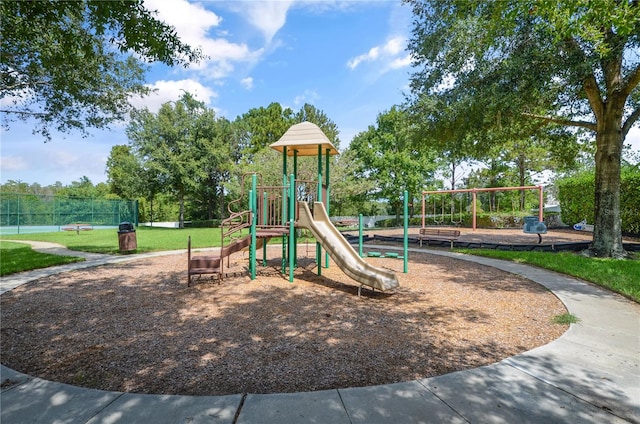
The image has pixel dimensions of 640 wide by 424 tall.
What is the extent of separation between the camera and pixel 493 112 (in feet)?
32.2

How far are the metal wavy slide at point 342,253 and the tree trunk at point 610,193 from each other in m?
7.89

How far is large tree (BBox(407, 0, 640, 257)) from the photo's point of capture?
8812 millimetres

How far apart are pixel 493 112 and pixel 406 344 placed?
8730 mm

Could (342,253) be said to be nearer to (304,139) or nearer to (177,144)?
(304,139)

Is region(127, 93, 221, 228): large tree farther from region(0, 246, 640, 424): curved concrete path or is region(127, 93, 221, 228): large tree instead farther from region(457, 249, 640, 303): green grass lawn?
region(0, 246, 640, 424): curved concrete path

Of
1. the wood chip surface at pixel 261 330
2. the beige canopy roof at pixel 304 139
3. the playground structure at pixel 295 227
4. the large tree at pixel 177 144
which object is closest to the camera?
the wood chip surface at pixel 261 330

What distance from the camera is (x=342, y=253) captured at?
674cm

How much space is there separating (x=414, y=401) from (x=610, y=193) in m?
10.9

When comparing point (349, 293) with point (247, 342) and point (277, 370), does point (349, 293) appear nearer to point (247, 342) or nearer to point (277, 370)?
point (247, 342)

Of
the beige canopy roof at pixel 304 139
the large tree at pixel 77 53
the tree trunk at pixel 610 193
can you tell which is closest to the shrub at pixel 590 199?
the tree trunk at pixel 610 193

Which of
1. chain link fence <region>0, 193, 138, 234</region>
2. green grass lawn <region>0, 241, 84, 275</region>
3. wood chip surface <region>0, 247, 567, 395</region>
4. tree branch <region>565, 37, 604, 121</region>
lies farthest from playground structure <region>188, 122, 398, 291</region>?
chain link fence <region>0, 193, 138, 234</region>

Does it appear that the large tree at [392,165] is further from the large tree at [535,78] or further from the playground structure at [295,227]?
the playground structure at [295,227]

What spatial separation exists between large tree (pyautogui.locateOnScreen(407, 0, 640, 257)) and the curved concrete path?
7.95 m

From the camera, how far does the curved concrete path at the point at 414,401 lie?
7.73ft
